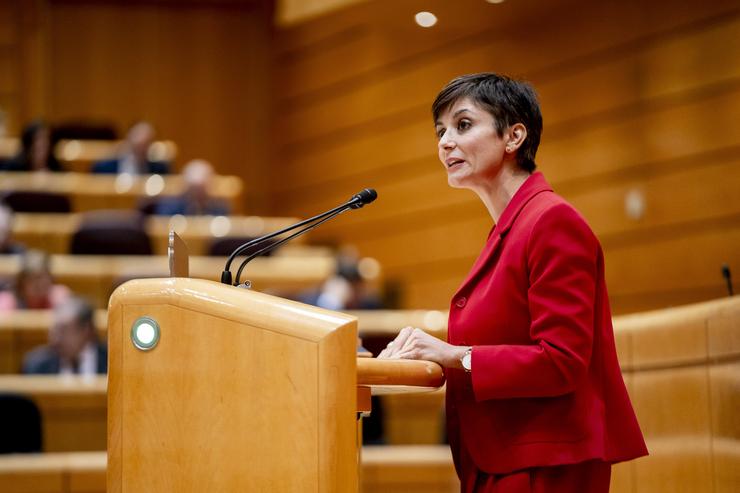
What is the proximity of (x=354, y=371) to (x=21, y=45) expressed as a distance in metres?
5.66

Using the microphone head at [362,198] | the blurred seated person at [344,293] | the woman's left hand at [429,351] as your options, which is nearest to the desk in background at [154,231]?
the blurred seated person at [344,293]

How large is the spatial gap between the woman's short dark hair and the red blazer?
0.09 meters

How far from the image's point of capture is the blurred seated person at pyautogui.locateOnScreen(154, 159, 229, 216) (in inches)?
187

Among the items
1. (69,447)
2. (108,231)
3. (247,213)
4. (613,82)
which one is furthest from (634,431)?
(247,213)

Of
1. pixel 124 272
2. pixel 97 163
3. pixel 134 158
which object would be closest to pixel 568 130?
pixel 124 272

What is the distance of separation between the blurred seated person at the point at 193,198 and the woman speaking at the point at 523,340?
3.50 metres

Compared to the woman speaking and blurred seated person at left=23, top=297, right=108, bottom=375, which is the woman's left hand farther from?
blurred seated person at left=23, top=297, right=108, bottom=375

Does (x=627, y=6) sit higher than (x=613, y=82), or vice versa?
(x=627, y=6)

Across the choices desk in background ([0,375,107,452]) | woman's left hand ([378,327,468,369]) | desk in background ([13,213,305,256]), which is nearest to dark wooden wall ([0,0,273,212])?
desk in background ([13,213,305,256])

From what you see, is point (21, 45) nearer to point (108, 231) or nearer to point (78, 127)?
point (78, 127)

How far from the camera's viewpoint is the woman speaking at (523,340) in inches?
46.7

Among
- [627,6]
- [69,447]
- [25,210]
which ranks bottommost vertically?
[69,447]

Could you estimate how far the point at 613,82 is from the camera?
3.63 meters

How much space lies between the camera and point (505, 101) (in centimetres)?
133
